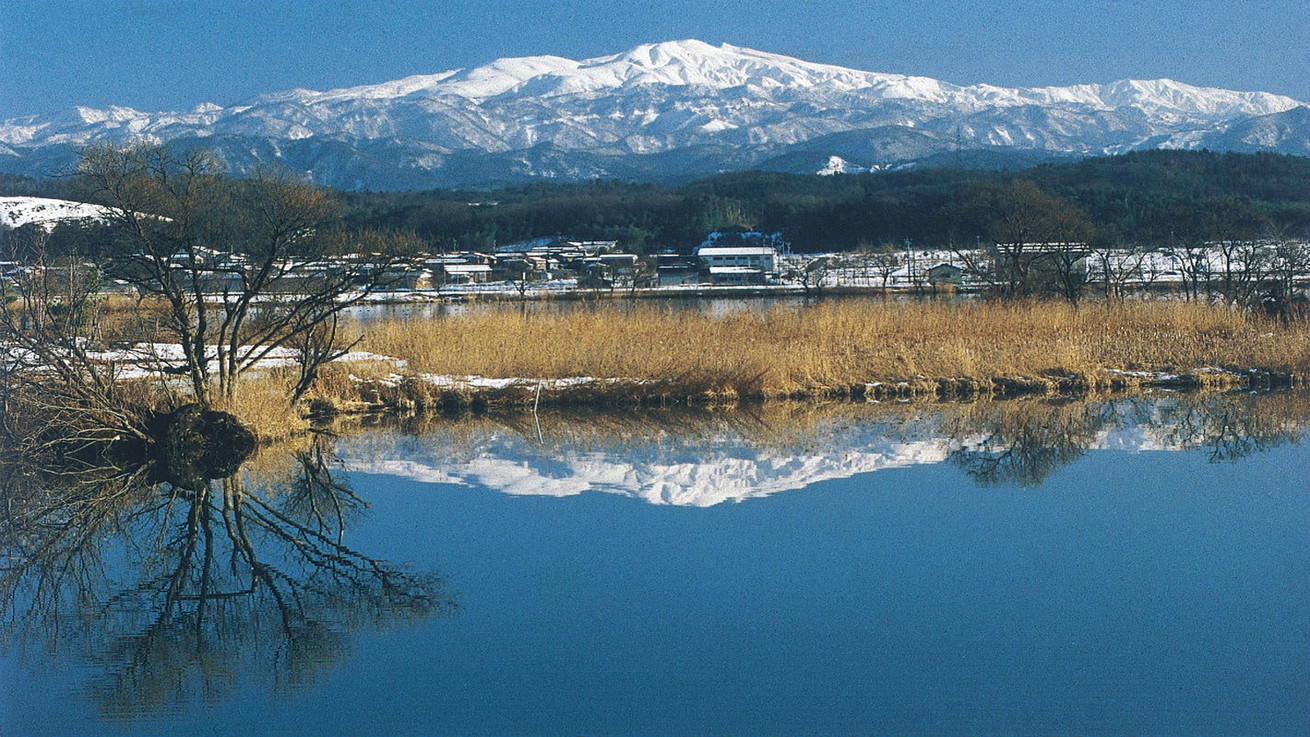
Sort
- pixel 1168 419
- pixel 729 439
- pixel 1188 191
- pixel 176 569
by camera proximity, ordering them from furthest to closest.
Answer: pixel 1188 191 → pixel 1168 419 → pixel 729 439 → pixel 176 569

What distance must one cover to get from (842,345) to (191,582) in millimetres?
14834

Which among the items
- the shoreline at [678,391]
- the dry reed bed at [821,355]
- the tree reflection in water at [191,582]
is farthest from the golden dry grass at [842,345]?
the tree reflection in water at [191,582]

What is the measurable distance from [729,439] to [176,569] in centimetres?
783

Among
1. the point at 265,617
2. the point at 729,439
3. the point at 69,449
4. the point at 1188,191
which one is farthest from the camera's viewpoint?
the point at 1188,191

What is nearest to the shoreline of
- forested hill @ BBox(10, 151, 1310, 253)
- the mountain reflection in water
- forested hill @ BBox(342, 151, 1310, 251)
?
the mountain reflection in water

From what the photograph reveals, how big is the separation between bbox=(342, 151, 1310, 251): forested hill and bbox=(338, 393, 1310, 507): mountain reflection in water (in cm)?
4761

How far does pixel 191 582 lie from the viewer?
10.4 metres

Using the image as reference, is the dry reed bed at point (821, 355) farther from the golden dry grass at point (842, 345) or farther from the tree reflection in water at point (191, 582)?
the tree reflection in water at point (191, 582)

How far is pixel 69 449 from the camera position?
616 inches

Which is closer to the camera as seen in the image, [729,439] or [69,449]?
[69,449]

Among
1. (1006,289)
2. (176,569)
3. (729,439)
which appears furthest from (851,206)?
(176,569)

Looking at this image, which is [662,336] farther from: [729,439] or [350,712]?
[350,712]

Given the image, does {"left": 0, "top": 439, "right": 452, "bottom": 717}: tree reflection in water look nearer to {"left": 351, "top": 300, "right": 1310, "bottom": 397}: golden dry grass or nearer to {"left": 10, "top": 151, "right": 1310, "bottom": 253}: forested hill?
{"left": 351, "top": 300, "right": 1310, "bottom": 397}: golden dry grass

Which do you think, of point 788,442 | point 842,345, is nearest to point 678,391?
point 842,345
